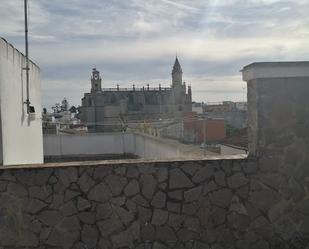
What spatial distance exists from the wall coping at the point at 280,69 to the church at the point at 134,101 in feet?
259

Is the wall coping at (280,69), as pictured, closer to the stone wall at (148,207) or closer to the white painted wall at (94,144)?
the stone wall at (148,207)

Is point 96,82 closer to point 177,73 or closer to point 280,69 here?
point 177,73

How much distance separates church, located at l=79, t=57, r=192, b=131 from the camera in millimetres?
88688

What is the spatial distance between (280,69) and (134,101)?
3553 inches

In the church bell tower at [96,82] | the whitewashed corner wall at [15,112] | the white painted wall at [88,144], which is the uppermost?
the church bell tower at [96,82]

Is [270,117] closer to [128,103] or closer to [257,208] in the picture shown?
[257,208]

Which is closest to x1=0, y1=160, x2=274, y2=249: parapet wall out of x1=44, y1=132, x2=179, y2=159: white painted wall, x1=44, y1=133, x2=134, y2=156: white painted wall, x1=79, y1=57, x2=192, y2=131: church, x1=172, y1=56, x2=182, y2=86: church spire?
x1=44, y1=132, x2=179, y2=159: white painted wall

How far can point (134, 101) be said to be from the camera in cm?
9588

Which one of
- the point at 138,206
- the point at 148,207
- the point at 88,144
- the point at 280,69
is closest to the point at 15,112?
the point at 138,206

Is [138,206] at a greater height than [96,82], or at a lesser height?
lesser

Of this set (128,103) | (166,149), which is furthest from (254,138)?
(128,103)

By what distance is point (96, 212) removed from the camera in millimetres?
5836

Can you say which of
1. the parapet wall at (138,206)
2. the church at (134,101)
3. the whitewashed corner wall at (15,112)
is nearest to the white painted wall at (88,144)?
the whitewashed corner wall at (15,112)

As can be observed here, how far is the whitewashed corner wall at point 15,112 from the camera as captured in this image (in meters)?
6.55
